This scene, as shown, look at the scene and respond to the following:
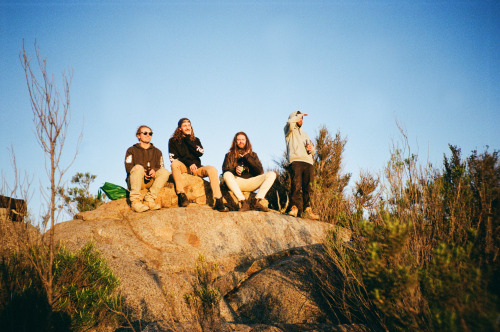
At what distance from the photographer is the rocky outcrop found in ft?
11.9

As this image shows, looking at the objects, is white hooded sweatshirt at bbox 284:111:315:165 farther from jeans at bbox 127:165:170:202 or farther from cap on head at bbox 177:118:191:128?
jeans at bbox 127:165:170:202

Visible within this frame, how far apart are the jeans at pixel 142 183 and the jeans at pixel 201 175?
213 millimetres

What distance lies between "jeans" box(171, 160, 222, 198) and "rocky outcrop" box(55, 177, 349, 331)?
15.7 inches

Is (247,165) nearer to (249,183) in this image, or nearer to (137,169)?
(249,183)

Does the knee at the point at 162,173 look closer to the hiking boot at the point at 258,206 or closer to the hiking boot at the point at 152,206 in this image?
the hiking boot at the point at 152,206

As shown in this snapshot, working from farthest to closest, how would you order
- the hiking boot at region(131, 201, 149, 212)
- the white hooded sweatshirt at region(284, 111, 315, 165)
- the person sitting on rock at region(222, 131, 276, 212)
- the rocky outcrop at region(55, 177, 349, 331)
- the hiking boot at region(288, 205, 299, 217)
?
the white hooded sweatshirt at region(284, 111, 315, 165) → the hiking boot at region(288, 205, 299, 217) → the person sitting on rock at region(222, 131, 276, 212) → the hiking boot at region(131, 201, 149, 212) → the rocky outcrop at region(55, 177, 349, 331)

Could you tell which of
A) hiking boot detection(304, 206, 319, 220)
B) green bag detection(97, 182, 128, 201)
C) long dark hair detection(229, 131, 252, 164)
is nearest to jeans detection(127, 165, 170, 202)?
green bag detection(97, 182, 128, 201)

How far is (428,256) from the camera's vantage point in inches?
119

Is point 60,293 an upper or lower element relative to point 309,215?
lower

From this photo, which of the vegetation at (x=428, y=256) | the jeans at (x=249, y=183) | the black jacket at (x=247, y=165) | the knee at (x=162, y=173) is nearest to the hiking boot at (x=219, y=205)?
the jeans at (x=249, y=183)

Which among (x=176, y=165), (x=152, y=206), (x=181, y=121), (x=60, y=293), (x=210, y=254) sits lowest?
(x=60, y=293)

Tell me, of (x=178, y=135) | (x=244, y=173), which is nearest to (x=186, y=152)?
(x=178, y=135)

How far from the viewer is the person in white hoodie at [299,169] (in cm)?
700

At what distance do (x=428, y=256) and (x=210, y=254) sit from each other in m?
3.53
